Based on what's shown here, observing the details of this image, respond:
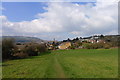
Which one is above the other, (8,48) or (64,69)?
(8,48)

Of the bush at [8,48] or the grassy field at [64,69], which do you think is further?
the bush at [8,48]

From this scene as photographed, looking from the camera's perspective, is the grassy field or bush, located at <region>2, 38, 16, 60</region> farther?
bush, located at <region>2, 38, 16, 60</region>

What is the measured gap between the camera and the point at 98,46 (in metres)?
83.7

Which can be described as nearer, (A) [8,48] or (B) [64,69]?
(B) [64,69]

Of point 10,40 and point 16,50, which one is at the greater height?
point 10,40

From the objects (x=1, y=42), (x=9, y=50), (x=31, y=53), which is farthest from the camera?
(x=31, y=53)

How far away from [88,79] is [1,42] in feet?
132

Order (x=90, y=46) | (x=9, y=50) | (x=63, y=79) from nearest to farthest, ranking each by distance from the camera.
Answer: (x=63, y=79) → (x=9, y=50) → (x=90, y=46)

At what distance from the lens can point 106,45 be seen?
259 ft

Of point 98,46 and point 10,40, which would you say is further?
point 98,46

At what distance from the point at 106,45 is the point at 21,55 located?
1736 inches

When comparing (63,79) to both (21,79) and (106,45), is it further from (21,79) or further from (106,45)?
(106,45)

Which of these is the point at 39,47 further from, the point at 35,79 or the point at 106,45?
the point at 35,79

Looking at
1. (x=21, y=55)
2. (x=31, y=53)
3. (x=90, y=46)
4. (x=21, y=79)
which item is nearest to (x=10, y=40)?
(x=21, y=55)
